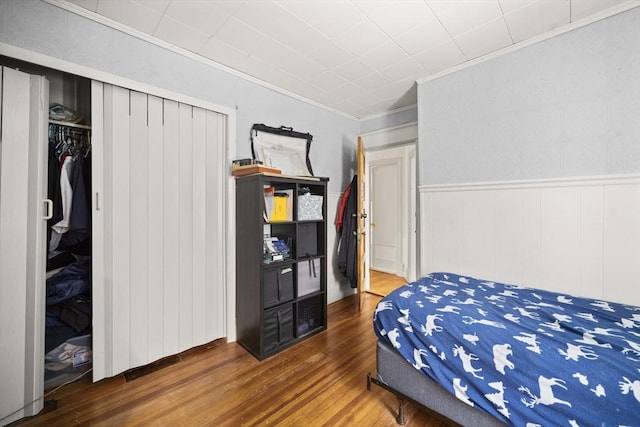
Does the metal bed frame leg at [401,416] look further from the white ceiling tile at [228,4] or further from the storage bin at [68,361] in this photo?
the white ceiling tile at [228,4]

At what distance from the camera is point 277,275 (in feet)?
7.47

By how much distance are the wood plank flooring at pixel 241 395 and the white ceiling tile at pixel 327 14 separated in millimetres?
2500

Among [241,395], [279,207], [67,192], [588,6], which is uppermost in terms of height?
[588,6]

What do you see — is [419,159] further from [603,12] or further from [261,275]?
[261,275]

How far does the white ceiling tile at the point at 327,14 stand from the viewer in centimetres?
166

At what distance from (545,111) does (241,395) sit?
9.79ft

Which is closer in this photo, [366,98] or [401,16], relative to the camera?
[401,16]

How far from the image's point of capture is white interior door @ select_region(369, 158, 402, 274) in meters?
4.75

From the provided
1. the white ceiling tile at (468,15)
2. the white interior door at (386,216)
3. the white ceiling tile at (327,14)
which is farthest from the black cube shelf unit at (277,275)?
the white interior door at (386,216)

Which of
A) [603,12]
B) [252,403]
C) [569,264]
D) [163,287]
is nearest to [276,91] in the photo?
[163,287]

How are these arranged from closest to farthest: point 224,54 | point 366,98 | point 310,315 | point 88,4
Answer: point 88,4, point 224,54, point 310,315, point 366,98

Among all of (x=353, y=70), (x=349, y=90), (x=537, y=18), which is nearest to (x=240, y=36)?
(x=353, y=70)

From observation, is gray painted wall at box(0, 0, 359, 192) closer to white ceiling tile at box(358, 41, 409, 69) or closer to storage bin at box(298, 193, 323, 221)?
storage bin at box(298, 193, 323, 221)

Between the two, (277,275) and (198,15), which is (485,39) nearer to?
(198,15)
